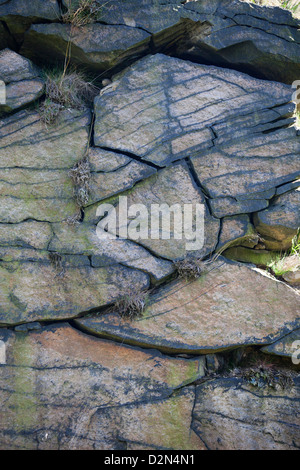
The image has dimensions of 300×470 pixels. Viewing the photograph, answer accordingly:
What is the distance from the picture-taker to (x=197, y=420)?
2.88 meters

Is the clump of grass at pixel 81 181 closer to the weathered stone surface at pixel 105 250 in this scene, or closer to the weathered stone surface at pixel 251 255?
the weathered stone surface at pixel 105 250

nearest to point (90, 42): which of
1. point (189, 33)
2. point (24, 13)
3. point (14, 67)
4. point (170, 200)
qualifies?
point (24, 13)

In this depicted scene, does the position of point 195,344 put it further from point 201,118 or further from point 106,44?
point 106,44

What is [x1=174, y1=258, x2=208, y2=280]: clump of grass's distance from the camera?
314 cm

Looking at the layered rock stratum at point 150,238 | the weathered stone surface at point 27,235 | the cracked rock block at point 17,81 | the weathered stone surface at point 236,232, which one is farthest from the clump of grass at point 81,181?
the weathered stone surface at point 236,232

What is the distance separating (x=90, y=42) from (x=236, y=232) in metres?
2.23

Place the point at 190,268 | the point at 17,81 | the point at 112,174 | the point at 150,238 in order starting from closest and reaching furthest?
the point at 190,268 < the point at 150,238 < the point at 112,174 < the point at 17,81

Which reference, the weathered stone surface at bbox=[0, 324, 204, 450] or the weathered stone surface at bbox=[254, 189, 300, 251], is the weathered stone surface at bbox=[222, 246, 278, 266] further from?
the weathered stone surface at bbox=[0, 324, 204, 450]

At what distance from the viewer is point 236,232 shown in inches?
131

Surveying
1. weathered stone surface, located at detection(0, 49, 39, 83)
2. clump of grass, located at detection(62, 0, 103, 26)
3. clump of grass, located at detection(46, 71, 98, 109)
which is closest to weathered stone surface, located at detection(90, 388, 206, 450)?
clump of grass, located at detection(46, 71, 98, 109)

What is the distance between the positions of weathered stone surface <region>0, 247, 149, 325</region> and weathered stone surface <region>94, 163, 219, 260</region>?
12.2 inches

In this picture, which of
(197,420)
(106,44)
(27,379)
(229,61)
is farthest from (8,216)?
(229,61)

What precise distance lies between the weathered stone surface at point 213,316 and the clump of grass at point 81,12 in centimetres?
255

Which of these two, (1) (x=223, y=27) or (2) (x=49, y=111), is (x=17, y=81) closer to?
(2) (x=49, y=111)
